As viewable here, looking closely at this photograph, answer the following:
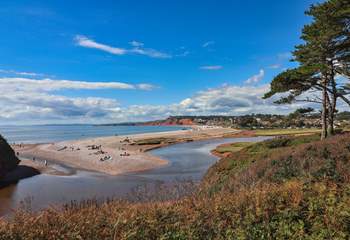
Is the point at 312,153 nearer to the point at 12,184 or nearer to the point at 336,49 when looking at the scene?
the point at 336,49

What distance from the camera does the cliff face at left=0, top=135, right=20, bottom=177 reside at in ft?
85.5

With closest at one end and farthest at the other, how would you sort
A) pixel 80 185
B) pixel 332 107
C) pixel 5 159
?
1. pixel 332 107
2. pixel 80 185
3. pixel 5 159

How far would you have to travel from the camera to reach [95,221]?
512 centimetres

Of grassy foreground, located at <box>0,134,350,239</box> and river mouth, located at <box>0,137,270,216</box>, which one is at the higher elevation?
grassy foreground, located at <box>0,134,350,239</box>

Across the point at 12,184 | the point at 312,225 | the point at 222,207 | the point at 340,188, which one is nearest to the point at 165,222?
the point at 222,207

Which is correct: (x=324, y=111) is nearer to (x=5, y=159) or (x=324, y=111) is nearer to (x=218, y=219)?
(x=218, y=219)

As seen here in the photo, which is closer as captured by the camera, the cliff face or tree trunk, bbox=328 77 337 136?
tree trunk, bbox=328 77 337 136

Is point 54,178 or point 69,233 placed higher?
point 69,233

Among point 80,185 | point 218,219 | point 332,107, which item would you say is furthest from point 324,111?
point 80,185

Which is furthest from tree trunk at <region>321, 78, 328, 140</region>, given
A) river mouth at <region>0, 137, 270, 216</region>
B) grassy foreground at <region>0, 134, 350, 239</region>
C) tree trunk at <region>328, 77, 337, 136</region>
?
grassy foreground at <region>0, 134, 350, 239</region>

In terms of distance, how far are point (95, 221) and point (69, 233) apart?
547 millimetres

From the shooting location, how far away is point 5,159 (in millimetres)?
27000

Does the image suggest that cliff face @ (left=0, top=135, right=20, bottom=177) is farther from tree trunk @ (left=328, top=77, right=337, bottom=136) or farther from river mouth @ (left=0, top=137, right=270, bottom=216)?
tree trunk @ (left=328, top=77, right=337, bottom=136)

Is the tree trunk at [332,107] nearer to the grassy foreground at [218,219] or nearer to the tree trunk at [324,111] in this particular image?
the tree trunk at [324,111]
